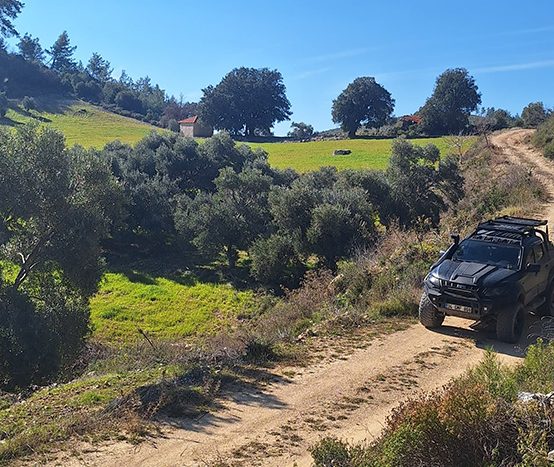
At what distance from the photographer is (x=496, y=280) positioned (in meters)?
11.4

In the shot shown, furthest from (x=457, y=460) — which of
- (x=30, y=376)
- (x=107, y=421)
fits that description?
(x=30, y=376)

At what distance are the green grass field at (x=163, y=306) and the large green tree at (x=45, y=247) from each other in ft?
28.7

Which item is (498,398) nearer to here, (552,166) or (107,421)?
(107,421)

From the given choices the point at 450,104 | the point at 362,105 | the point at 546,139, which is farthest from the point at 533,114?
the point at 546,139

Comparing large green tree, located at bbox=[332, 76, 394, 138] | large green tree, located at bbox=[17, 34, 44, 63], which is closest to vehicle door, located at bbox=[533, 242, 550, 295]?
large green tree, located at bbox=[332, 76, 394, 138]

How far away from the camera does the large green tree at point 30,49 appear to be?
128 metres

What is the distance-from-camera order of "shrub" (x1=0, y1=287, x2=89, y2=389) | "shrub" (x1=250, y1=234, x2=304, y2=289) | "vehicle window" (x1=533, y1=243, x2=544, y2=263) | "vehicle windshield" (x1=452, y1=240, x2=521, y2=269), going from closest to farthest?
"vehicle windshield" (x1=452, y1=240, x2=521, y2=269) → "vehicle window" (x1=533, y1=243, x2=544, y2=263) → "shrub" (x1=0, y1=287, x2=89, y2=389) → "shrub" (x1=250, y1=234, x2=304, y2=289)

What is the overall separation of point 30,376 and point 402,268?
35.1ft

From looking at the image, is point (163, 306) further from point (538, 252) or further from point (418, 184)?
point (538, 252)

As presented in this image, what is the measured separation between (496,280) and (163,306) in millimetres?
22086

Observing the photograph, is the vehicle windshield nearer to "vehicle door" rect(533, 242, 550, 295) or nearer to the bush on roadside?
"vehicle door" rect(533, 242, 550, 295)

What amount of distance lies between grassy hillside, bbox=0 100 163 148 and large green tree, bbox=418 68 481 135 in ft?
144

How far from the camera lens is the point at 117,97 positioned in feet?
369

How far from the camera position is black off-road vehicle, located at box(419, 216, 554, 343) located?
37.4 ft
